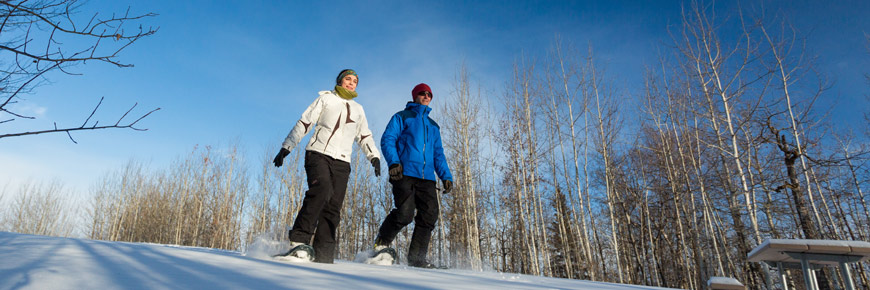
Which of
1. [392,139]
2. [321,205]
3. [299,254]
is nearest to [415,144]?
[392,139]

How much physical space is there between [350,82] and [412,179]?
874 mm

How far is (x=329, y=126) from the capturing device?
2.67 meters

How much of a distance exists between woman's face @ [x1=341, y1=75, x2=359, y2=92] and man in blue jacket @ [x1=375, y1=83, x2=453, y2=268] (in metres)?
0.47

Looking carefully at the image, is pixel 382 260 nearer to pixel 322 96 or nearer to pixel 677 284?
pixel 322 96

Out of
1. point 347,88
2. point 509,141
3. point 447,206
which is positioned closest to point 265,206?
point 447,206

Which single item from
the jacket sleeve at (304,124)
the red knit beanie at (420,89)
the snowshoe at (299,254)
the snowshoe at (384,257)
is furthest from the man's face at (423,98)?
the snowshoe at (299,254)

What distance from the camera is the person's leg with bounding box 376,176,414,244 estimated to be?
9.78 feet

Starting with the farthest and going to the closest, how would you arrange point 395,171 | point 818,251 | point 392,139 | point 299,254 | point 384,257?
point 392,139
point 818,251
point 395,171
point 384,257
point 299,254

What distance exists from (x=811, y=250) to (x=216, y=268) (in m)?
4.02

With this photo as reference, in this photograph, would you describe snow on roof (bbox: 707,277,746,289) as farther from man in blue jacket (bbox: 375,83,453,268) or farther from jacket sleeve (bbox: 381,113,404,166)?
jacket sleeve (bbox: 381,113,404,166)

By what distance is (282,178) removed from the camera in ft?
47.9

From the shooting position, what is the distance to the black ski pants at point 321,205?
242cm

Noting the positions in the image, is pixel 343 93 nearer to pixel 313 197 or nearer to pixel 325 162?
pixel 325 162

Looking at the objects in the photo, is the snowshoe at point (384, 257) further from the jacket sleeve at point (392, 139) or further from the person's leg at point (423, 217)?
the jacket sleeve at point (392, 139)
